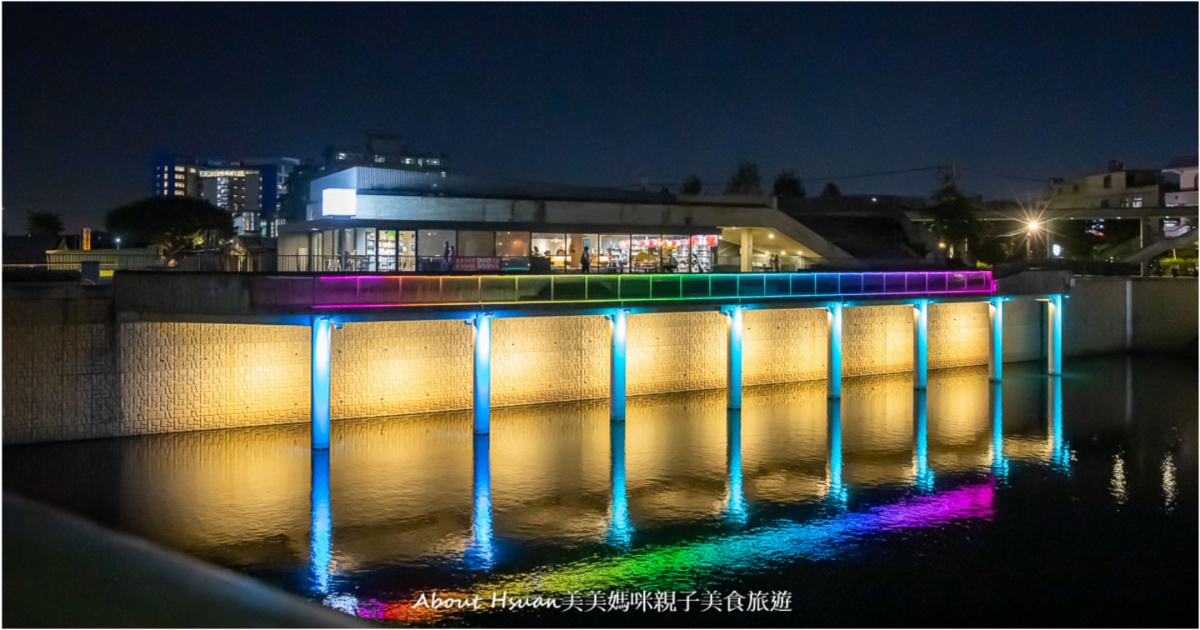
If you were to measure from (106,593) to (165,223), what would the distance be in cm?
4943

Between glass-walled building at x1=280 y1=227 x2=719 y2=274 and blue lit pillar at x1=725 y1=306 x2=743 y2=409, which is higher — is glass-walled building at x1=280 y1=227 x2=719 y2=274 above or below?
above

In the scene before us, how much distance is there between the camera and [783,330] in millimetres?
35844

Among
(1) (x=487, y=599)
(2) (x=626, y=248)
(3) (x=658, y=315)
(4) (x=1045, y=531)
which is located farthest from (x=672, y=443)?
(2) (x=626, y=248)

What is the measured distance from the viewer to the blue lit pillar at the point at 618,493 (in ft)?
58.7

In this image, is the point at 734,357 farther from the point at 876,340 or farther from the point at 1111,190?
the point at 1111,190

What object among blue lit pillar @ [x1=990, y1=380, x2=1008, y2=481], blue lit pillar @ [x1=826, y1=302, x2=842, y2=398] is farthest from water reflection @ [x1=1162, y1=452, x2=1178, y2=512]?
blue lit pillar @ [x1=826, y1=302, x2=842, y2=398]

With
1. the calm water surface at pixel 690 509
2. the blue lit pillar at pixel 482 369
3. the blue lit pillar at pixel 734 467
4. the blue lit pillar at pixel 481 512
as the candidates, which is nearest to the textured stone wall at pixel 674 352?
the calm water surface at pixel 690 509

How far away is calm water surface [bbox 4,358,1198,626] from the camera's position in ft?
49.4

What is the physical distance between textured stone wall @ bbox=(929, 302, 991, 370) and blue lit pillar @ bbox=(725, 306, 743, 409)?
1340 cm

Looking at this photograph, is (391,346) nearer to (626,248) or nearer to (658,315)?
(658,315)

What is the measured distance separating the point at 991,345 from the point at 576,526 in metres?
24.2

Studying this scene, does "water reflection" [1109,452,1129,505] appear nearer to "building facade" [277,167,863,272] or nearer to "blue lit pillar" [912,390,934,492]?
"blue lit pillar" [912,390,934,492]

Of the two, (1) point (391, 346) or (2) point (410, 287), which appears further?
(1) point (391, 346)

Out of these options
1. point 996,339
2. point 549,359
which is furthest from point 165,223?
point 996,339
